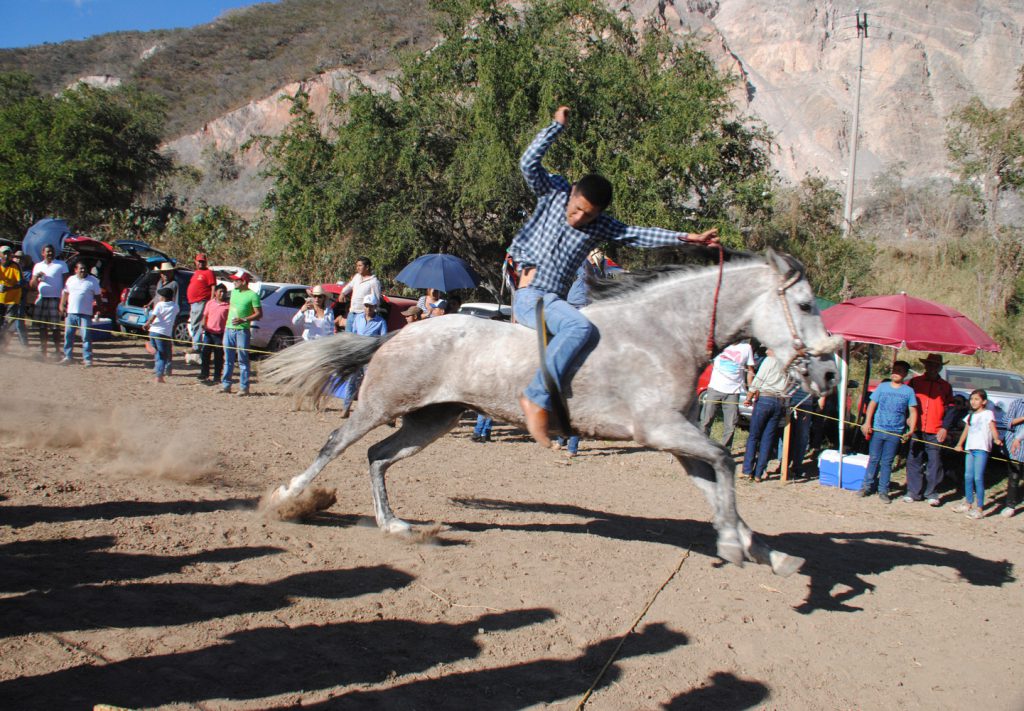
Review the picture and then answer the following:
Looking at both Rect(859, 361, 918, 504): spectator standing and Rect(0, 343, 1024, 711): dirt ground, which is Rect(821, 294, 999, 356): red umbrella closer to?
Rect(859, 361, 918, 504): spectator standing

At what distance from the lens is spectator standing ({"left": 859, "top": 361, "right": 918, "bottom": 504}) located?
34.4 ft

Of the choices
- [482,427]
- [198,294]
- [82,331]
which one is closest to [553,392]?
[482,427]

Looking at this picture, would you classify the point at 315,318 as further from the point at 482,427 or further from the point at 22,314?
the point at 22,314

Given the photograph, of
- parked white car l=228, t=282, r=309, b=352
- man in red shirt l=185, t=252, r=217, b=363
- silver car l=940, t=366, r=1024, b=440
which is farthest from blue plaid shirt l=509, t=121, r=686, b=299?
parked white car l=228, t=282, r=309, b=352

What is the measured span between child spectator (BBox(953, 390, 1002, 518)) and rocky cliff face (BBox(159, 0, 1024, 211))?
39004mm

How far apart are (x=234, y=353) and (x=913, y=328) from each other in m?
10.5

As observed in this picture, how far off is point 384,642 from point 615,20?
836 inches

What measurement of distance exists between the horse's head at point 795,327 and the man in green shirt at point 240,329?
31.9 feet

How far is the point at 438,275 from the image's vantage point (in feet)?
45.8

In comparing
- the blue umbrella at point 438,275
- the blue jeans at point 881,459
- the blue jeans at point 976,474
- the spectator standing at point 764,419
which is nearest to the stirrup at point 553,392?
the spectator standing at point 764,419

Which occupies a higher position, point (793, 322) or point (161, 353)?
point (793, 322)

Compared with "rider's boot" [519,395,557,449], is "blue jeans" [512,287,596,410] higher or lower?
higher

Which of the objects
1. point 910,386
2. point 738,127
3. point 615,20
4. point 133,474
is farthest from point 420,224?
point 133,474

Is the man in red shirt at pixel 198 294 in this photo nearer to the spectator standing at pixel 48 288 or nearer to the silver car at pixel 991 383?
the spectator standing at pixel 48 288
